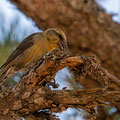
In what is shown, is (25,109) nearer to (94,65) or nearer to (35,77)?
(35,77)

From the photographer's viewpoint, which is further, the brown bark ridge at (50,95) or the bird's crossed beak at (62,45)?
the bird's crossed beak at (62,45)

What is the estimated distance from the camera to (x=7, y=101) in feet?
6.38

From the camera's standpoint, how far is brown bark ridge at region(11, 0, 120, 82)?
374 centimetres

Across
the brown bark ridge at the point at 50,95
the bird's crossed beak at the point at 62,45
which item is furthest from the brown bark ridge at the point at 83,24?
the brown bark ridge at the point at 50,95

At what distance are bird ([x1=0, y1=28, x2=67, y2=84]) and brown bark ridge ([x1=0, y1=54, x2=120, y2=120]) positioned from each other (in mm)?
789

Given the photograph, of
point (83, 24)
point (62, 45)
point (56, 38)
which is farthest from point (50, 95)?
point (83, 24)

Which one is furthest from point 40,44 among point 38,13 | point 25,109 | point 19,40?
point 25,109

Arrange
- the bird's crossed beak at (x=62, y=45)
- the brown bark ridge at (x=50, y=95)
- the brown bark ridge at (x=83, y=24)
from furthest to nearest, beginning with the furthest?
the brown bark ridge at (x=83, y=24) → the bird's crossed beak at (x=62, y=45) → the brown bark ridge at (x=50, y=95)

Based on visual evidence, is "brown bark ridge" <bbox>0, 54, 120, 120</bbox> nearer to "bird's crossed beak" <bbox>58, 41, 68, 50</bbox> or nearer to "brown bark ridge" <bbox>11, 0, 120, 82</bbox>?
"bird's crossed beak" <bbox>58, 41, 68, 50</bbox>

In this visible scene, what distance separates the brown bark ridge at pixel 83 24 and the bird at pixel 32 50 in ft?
2.40

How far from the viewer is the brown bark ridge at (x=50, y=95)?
1888 mm

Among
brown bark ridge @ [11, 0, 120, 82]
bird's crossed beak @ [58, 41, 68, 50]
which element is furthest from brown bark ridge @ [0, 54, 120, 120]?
brown bark ridge @ [11, 0, 120, 82]

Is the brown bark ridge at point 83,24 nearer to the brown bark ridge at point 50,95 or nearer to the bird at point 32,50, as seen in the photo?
the bird at point 32,50

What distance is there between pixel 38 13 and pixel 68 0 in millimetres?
507
